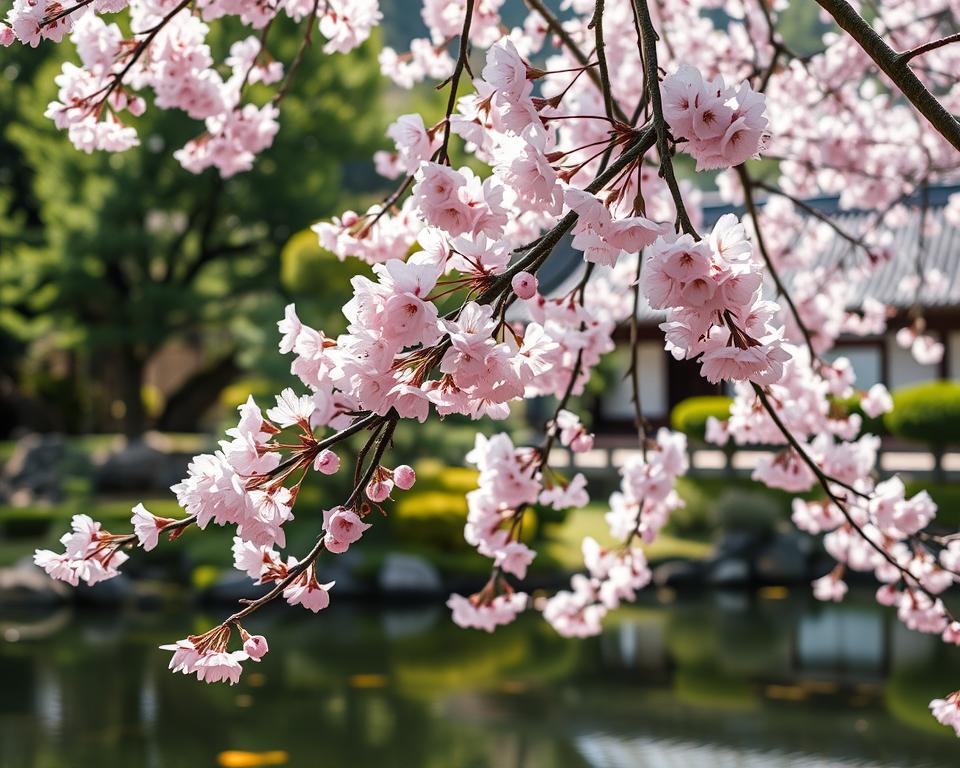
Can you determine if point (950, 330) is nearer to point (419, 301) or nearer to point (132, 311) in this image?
point (132, 311)

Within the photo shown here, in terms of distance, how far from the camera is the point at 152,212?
14.6 metres

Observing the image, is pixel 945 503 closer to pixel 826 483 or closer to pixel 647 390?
pixel 647 390

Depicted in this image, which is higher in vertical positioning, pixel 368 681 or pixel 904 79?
pixel 904 79

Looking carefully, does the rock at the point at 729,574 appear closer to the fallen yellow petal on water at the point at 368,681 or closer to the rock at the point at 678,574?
the rock at the point at 678,574

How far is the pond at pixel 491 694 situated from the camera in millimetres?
5113

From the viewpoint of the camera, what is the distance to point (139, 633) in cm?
780

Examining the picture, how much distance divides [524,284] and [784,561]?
8.68 metres

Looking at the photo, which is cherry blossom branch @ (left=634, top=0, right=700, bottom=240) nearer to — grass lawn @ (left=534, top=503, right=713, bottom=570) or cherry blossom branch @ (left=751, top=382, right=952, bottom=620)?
cherry blossom branch @ (left=751, top=382, right=952, bottom=620)

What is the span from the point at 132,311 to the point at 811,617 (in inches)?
339

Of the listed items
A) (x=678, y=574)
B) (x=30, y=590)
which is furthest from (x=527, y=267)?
(x=30, y=590)

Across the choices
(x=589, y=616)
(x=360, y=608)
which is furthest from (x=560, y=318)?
(x=360, y=608)

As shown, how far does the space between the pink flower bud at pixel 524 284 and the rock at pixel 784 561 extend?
860 cm

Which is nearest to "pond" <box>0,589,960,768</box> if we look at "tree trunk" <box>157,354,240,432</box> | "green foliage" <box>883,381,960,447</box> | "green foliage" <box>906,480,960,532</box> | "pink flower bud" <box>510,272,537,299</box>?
"green foliage" <box>906,480,960,532</box>

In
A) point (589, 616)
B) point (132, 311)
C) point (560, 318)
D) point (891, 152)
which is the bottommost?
point (589, 616)
